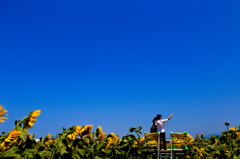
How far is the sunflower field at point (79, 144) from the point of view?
6.79 ft

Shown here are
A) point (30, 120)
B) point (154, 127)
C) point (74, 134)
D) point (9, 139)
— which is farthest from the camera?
point (154, 127)

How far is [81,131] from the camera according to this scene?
101 inches

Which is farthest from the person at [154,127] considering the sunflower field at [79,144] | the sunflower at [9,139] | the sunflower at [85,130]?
the sunflower at [9,139]

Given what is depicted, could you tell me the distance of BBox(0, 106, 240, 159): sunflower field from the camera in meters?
2.07

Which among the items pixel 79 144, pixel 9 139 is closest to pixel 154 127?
pixel 79 144

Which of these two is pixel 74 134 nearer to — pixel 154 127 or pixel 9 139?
pixel 9 139

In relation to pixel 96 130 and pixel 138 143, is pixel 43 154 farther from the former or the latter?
pixel 138 143

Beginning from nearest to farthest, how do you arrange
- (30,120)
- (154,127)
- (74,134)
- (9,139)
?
(9,139), (30,120), (74,134), (154,127)

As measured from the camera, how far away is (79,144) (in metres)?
2.71

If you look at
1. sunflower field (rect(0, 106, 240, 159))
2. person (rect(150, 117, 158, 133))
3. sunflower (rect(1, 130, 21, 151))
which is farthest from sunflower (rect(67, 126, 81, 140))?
person (rect(150, 117, 158, 133))

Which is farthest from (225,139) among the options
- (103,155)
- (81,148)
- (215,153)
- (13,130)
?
(13,130)

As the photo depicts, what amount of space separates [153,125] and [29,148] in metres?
7.43

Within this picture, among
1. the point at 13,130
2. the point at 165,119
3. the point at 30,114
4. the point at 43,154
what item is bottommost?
the point at 43,154

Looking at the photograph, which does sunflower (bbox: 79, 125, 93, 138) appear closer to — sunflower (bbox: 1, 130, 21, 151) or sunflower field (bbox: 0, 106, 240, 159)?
sunflower field (bbox: 0, 106, 240, 159)
